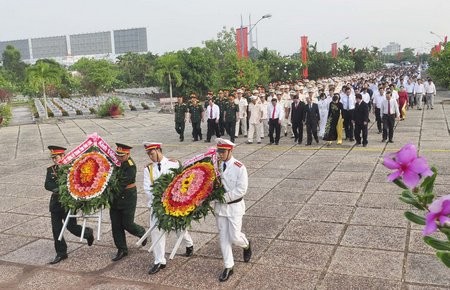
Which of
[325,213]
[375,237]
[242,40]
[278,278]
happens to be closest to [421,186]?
[278,278]

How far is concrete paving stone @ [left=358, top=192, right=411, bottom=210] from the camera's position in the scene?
7.55 metres

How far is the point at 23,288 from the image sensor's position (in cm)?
542

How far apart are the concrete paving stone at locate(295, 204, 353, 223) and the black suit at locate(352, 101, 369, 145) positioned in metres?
5.82

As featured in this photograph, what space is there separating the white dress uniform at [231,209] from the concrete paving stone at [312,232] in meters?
1.37

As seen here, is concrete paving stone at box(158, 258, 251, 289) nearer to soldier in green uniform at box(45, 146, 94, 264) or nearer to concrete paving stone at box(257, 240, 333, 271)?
concrete paving stone at box(257, 240, 333, 271)

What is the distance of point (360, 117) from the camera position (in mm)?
12891

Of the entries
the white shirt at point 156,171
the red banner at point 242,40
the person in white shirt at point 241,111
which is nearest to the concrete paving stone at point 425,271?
the white shirt at point 156,171

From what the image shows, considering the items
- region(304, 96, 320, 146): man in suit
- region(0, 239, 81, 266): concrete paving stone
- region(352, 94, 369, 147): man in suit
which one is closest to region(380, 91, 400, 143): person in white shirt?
region(352, 94, 369, 147): man in suit

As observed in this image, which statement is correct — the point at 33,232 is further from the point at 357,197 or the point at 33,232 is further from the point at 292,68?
the point at 292,68

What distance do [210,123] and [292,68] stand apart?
2563 centimetres

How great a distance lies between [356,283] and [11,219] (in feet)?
20.7

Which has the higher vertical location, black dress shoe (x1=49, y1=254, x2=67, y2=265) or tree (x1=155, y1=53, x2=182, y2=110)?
tree (x1=155, y1=53, x2=182, y2=110)

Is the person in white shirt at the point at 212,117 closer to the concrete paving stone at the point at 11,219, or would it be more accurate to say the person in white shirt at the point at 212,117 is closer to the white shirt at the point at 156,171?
the concrete paving stone at the point at 11,219

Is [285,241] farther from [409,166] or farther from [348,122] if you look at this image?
[348,122]
